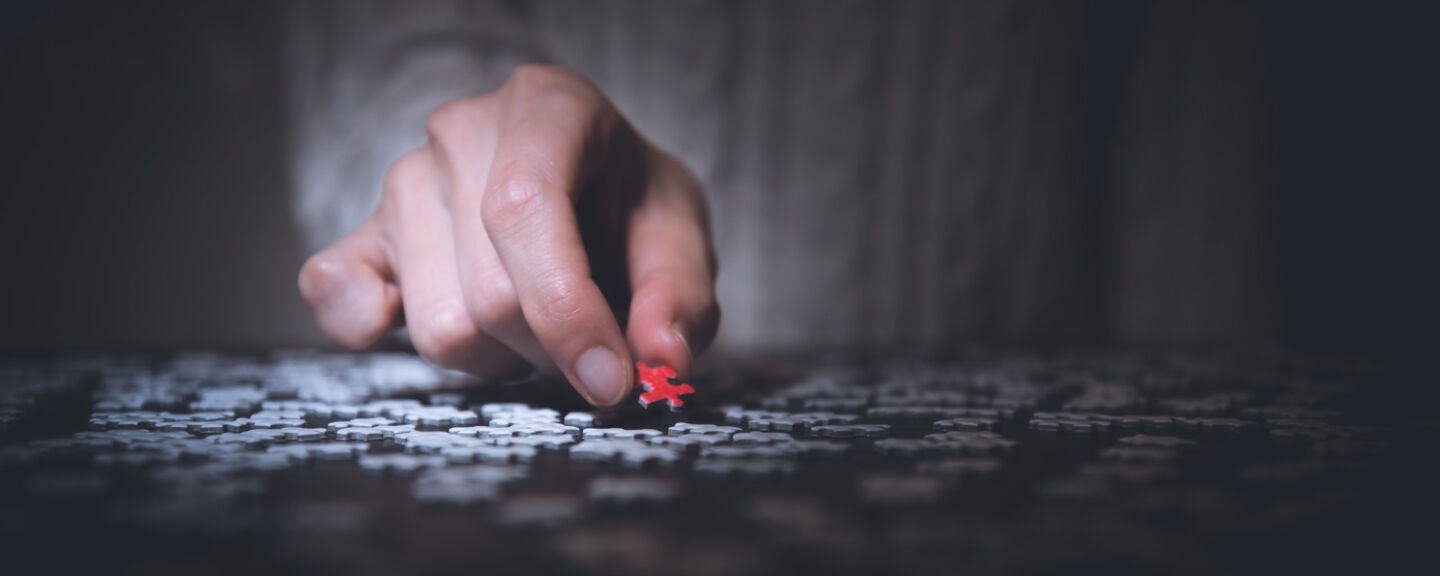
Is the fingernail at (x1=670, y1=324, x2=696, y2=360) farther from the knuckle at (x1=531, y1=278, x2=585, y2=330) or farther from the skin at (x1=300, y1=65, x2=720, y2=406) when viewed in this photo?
the knuckle at (x1=531, y1=278, x2=585, y2=330)

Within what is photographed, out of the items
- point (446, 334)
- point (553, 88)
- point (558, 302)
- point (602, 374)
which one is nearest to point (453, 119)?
point (553, 88)

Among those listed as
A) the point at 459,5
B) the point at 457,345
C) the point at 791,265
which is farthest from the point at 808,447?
the point at 459,5

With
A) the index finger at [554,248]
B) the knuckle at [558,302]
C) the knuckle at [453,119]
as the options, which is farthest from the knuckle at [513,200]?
the knuckle at [453,119]

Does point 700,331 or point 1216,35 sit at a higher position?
point 1216,35

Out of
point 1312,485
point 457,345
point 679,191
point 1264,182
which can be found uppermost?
point 1264,182

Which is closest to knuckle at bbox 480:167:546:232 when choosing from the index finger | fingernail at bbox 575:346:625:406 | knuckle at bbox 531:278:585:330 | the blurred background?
the index finger

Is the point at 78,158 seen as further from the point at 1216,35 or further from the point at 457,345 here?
the point at 1216,35
